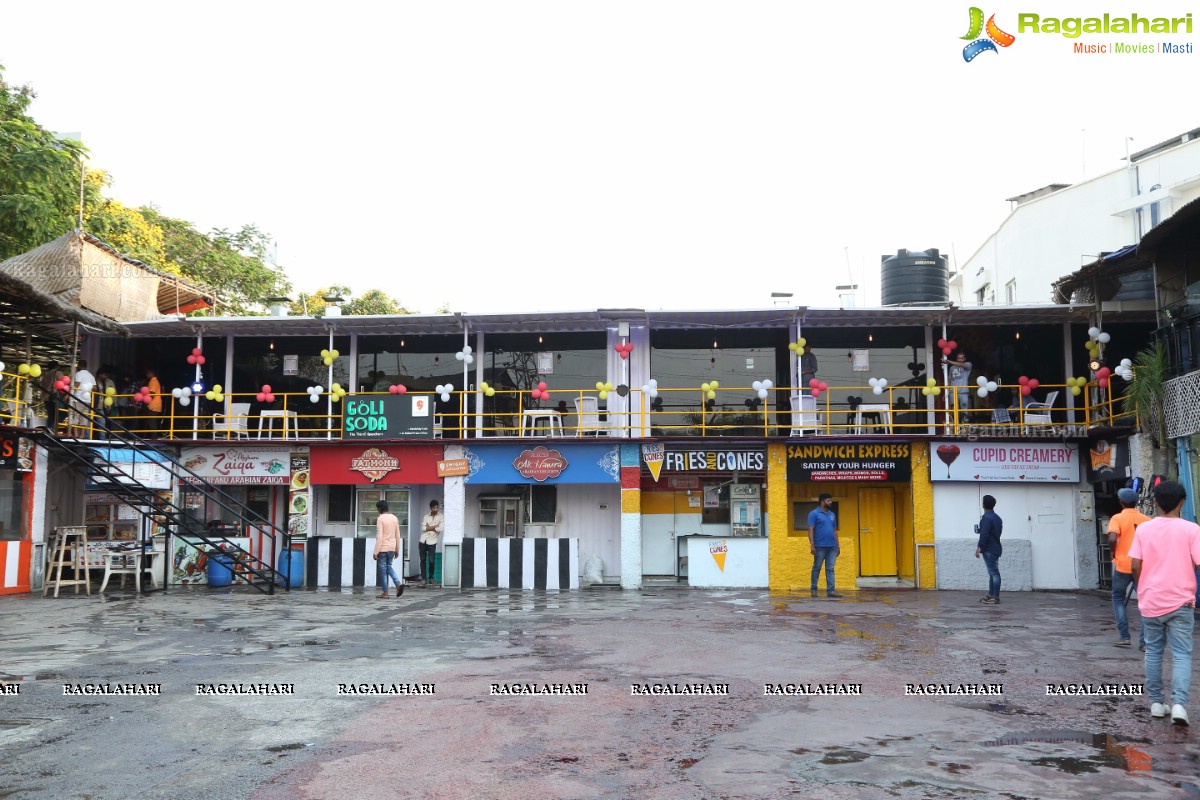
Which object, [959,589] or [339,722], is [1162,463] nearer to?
[959,589]

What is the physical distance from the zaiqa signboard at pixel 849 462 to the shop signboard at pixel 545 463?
4144 millimetres

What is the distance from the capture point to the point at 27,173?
21.9m

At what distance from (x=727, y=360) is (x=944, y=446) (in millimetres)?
5549

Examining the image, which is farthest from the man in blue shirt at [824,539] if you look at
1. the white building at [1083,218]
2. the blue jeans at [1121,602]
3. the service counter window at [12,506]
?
the service counter window at [12,506]

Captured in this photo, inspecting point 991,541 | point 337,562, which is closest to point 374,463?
point 337,562

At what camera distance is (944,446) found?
833 inches

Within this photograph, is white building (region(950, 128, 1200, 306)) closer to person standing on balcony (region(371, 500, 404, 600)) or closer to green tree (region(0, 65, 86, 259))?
person standing on balcony (region(371, 500, 404, 600))

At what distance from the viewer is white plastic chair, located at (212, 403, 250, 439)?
2284cm

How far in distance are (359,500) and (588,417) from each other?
608 centimetres

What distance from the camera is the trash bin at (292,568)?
2039 centimetres

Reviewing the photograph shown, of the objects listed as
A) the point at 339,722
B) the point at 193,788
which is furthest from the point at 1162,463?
the point at 193,788

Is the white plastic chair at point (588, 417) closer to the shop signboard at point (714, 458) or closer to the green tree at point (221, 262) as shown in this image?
the shop signboard at point (714, 458)

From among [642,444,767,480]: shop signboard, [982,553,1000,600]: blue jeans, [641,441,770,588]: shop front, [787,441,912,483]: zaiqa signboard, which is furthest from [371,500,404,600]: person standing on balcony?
[982,553,1000,600]: blue jeans

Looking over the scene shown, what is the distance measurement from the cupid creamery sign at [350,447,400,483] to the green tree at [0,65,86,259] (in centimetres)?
935
